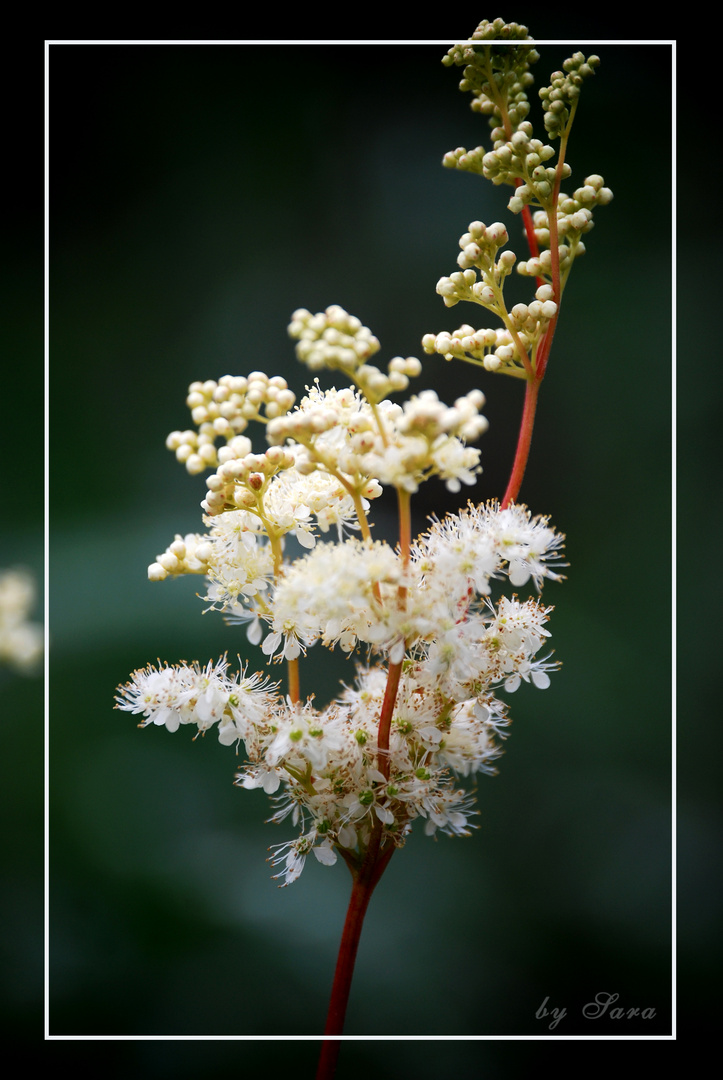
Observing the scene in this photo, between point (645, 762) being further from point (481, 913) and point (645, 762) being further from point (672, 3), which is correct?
point (672, 3)

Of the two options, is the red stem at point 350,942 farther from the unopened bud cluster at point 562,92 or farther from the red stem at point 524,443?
the unopened bud cluster at point 562,92

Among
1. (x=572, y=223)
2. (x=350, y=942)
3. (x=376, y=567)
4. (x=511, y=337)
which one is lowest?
(x=350, y=942)

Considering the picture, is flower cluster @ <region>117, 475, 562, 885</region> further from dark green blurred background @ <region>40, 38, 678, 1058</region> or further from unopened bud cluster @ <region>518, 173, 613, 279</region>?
dark green blurred background @ <region>40, 38, 678, 1058</region>

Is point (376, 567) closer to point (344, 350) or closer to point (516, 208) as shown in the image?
point (344, 350)

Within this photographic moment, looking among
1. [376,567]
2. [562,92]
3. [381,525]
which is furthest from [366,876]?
[562,92]

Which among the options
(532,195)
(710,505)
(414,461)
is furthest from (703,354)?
(414,461)
